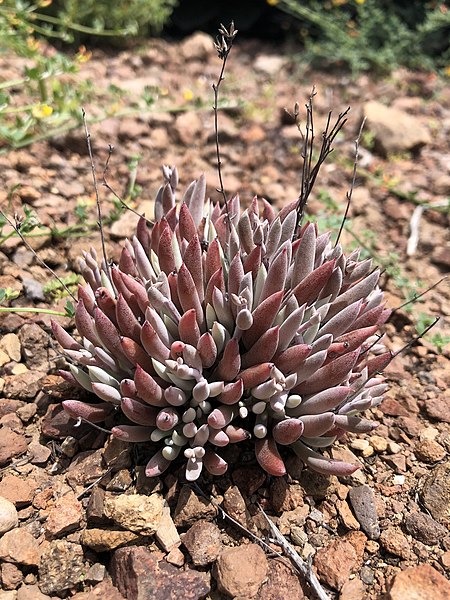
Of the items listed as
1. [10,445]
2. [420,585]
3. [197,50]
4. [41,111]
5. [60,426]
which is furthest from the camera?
[197,50]

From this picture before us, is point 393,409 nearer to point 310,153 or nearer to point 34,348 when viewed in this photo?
point 310,153

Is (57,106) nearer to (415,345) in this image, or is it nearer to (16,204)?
(16,204)

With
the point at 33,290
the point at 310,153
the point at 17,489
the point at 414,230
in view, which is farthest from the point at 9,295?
the point at 414,230

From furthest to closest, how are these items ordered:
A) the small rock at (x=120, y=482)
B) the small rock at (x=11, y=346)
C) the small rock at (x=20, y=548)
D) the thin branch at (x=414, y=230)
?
1. the thin branch at (x=414, y=230)
2. the small rock at (x=11, y=346)
3. the small rock at (x=120, y=482)
4. the small rock at (x=20, y=548)

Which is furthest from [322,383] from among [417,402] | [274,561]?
[417,402]

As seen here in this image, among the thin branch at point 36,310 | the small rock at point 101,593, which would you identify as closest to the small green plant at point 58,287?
the thin branch at point 36,310

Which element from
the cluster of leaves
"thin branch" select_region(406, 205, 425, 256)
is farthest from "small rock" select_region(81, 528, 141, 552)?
the cluster of leaves

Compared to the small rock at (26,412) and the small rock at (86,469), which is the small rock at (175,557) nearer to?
the small rock at (86,469)

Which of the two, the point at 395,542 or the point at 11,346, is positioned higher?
the point at 395,542
